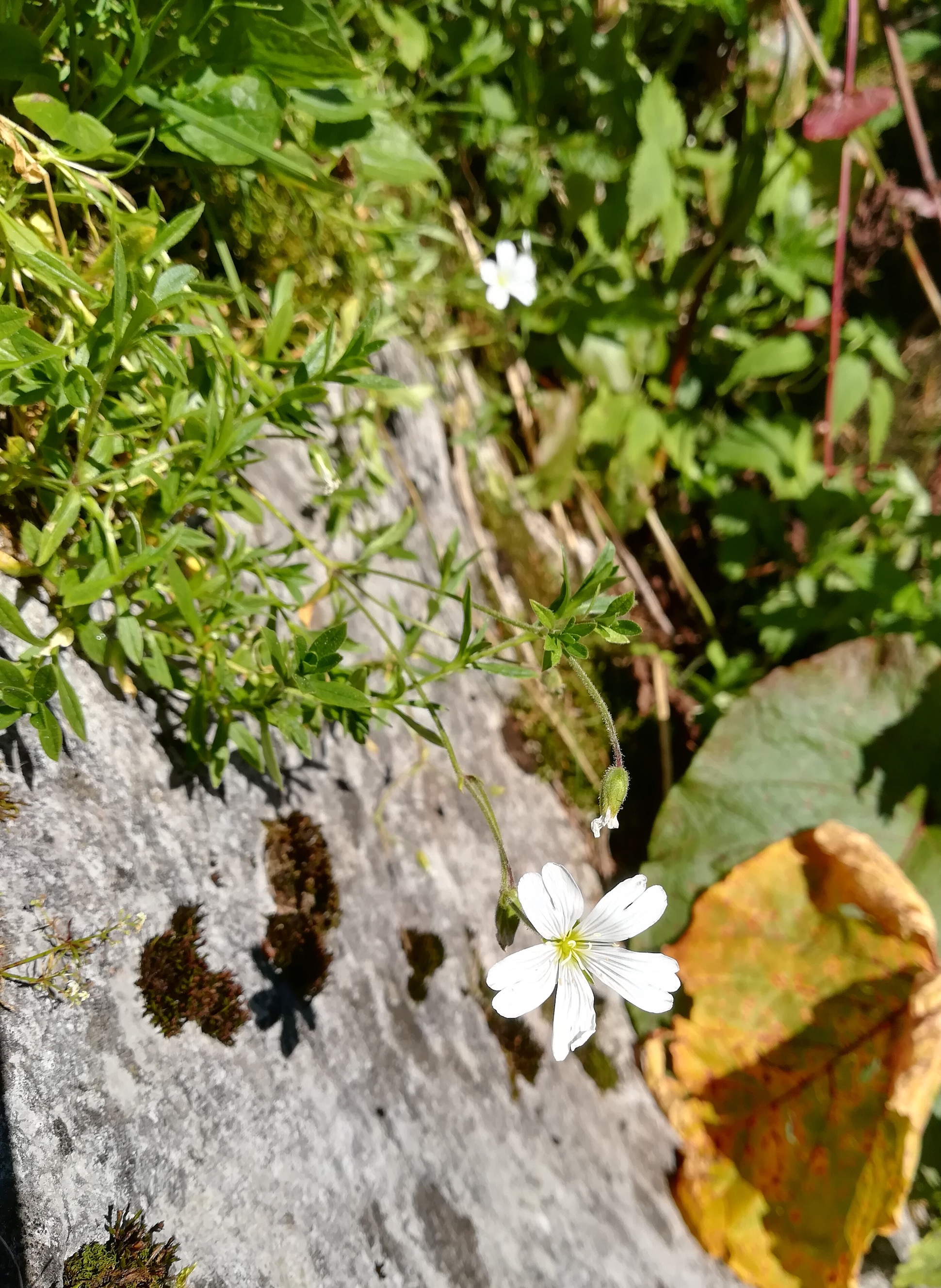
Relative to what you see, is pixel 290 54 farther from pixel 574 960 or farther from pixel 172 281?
pixel 574 960

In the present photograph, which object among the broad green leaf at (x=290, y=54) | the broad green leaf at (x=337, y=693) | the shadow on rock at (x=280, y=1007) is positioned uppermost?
the broad green leaf at (x=290, y=54)

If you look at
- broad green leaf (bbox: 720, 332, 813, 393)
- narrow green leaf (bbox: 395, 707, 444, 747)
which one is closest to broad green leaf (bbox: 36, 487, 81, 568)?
narrow green leaf (bbox: 395, 707, 444, 747)

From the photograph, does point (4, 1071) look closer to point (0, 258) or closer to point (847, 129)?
point (0, 258)

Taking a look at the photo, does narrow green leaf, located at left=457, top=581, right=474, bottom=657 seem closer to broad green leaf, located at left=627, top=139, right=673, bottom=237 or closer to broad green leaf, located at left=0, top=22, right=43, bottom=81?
broad green leaf, located at left=0, top=22, right=43, bottom=81

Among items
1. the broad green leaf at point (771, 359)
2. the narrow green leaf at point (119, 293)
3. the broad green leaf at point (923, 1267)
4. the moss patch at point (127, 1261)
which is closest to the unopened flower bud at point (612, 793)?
the moss patch at point (127, 1261)

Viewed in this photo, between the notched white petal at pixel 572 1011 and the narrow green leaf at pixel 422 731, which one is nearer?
the notched white petal at pixel 572 1011

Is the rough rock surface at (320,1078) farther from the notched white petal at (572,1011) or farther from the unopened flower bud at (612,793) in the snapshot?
the unopened flower bud at (612,793)
